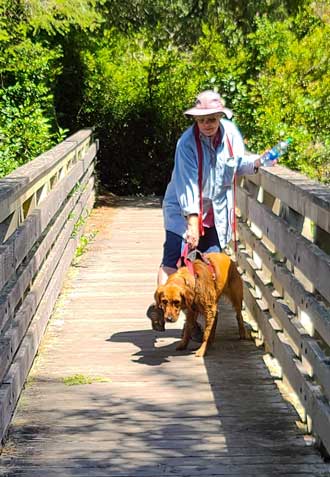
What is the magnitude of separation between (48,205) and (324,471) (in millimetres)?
4046

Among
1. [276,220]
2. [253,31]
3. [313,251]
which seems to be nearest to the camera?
[313,251]

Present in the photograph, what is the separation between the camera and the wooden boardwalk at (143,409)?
5.01 meters

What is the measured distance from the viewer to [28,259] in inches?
279

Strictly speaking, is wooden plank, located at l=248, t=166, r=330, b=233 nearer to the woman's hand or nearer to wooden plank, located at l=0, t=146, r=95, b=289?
the woman's hand

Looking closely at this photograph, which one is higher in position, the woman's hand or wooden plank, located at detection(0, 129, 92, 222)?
wooden plank, located at detection(0, 129, 92, 222)

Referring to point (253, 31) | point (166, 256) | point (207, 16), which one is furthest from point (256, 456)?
point (207, 16)

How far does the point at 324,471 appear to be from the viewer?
4859 mm

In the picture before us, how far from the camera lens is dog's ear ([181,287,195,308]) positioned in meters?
6.71

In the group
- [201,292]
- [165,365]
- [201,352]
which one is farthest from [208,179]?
[165,365]

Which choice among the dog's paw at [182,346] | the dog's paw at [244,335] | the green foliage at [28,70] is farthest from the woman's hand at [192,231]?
the green foliage at [28,70]

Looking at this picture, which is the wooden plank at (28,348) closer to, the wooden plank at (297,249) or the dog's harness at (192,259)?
the dog's harness at (192,259)

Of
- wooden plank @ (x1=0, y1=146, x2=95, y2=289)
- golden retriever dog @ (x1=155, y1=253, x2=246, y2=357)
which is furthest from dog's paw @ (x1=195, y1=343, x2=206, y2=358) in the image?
wooden plank @ (x1=0, y1=146, x2=95, y2=289)

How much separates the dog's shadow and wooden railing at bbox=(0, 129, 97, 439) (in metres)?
0.61

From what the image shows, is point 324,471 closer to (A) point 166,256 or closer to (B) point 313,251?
(B) point 313,251
